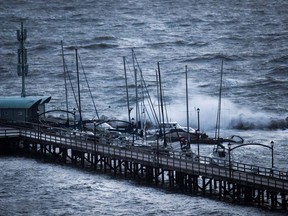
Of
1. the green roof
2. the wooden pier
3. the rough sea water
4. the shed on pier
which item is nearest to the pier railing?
the wooden pier

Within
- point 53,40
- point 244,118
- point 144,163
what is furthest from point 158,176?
point 53,40

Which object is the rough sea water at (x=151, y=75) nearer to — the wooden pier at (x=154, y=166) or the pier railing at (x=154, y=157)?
the wooden pier at (x=154, y=166)

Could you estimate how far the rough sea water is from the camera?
93.9 meters

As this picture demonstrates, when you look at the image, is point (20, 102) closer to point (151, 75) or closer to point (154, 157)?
point (154, 157)

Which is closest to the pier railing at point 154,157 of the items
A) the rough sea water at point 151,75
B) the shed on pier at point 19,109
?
the rough sea water at point 151,75

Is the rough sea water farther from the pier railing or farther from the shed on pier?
the shed on pier

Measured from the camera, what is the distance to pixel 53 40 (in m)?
177

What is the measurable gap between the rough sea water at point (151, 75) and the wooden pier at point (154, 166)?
1558mm

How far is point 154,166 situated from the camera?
322 ft

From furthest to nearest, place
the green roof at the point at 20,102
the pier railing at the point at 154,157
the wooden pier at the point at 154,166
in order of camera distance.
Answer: the green roof at the point at 20,102
the pier railing at the point at 154,157
the wooden pier at the point at 154,166

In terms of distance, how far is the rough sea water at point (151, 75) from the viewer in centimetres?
9394

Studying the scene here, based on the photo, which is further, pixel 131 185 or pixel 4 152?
pixel 4 152

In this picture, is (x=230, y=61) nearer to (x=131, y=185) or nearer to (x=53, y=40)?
(x=53, y=40)

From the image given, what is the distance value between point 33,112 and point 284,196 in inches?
1199
